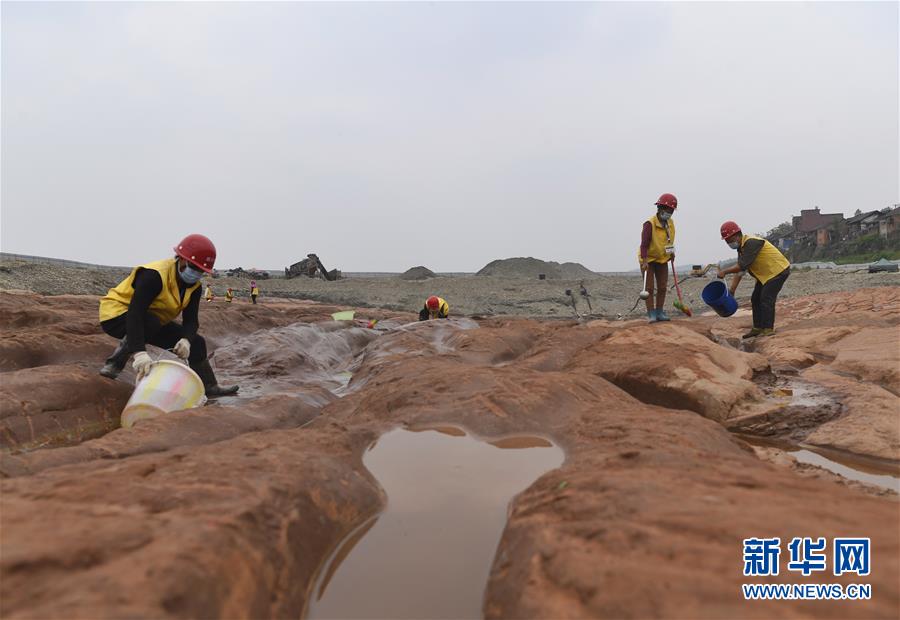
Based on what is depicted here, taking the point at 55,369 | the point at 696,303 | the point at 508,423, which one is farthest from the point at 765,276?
the point at 696,303

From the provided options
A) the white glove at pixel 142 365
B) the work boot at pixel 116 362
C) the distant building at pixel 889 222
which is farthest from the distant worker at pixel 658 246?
the distant building at pixel 889 222

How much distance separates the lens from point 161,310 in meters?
4.70

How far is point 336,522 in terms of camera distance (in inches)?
77.4

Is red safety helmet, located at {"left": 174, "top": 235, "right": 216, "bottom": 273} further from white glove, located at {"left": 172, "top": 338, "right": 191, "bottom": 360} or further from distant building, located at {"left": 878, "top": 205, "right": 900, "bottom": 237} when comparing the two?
distant building, located at {"left": 878, "top": 205, "right": 900, "bottom": 237}

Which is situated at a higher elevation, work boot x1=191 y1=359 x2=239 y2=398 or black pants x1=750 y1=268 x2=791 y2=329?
black pants x1=750 y1=268 x2=791 y2=329

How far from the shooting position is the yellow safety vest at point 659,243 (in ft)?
22.6

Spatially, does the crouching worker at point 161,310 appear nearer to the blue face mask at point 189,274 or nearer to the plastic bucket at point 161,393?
the blue face mask at point 189,274

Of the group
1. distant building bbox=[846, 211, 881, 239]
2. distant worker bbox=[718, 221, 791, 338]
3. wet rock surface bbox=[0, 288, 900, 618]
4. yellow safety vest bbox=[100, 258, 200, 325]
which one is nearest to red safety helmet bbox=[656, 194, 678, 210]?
distant worker bbox=[718, 221, 791, 338]

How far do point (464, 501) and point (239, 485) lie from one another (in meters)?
0.94

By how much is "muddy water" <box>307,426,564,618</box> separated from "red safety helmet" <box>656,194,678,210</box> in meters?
5.14

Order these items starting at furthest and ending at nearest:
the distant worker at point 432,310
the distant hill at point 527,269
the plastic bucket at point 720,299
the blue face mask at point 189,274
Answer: the distant hill at point 527,269, the distant worker at point 432,310, the plastic bucket at point 720,299, the blue face mask at point 189,274

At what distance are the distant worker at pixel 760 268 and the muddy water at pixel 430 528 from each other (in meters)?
5.46

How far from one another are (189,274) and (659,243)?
19.1 ft

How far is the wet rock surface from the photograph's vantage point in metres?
1.25
